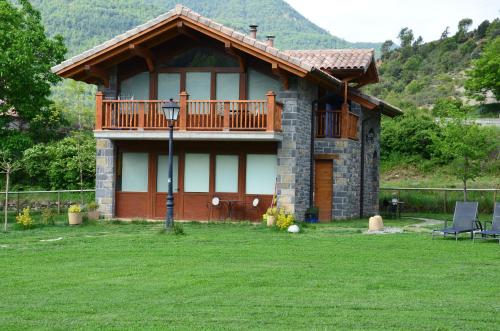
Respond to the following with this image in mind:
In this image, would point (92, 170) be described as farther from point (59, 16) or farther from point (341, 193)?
point (59, 16)

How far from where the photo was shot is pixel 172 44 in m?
25.6

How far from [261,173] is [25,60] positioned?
931cm

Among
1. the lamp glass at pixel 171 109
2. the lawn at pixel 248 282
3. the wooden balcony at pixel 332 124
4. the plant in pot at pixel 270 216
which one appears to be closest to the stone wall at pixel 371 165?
the wooden balcony at pixel 332 124

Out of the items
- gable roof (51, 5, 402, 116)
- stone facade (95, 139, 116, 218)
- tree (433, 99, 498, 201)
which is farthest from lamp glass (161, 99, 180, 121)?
tree (433, 99, 498, 201)

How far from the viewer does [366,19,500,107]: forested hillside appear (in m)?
68.8

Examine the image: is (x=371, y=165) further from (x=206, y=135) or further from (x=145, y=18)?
(x=145, y=18)

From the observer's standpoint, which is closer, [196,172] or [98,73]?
[98,73]

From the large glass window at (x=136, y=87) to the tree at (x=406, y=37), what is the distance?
→ 65766 mm

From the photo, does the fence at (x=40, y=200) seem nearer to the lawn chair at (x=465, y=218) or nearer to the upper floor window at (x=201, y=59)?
the upper floor window at (x=201, y=59)

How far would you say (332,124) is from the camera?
27297 mm

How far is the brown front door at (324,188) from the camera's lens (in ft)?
88.9

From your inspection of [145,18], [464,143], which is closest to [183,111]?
[464,143]

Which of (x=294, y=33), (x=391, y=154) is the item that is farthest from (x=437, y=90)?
(x=294, y=33)

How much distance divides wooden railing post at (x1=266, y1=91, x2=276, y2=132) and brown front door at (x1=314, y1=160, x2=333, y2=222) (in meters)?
4.03
